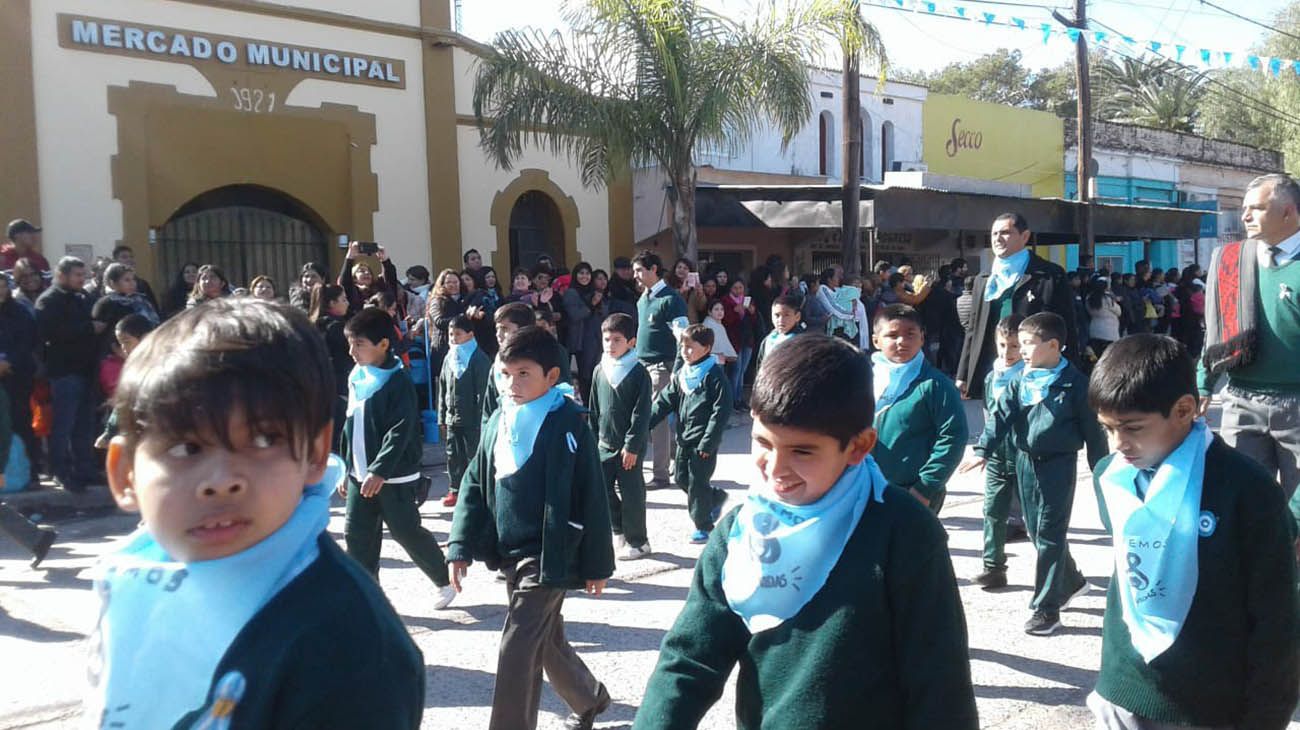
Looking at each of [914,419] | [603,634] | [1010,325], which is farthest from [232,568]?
[1010,325]

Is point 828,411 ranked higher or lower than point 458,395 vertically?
higher

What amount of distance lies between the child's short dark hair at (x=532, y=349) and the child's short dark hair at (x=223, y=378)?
2.96 meters

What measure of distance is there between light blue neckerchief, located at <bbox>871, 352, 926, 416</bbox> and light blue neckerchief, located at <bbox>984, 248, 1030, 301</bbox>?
1.88 metres

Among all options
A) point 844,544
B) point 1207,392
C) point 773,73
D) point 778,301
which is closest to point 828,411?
point 844,544

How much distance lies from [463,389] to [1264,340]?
5.08 meters

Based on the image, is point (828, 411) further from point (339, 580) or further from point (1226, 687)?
point (1226, 687)

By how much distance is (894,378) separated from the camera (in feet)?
16.6

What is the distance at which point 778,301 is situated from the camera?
27.5 feet

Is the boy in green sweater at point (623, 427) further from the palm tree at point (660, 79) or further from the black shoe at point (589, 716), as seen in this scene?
the palm tree at point (660, 79)

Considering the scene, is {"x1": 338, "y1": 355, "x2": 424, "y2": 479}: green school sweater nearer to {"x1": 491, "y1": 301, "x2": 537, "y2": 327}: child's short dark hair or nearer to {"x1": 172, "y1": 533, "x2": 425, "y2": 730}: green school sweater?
{"x1": 491, "y1": 301, "x2": 537, "y2": 327}: child's short dark hair

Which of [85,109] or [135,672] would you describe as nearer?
[135,672]

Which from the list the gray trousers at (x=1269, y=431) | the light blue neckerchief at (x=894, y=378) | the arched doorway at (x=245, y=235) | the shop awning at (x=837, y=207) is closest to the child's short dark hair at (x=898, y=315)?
the light blue neckerchief at (x=894, y=378)

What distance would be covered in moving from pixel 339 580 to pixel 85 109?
13410 mm

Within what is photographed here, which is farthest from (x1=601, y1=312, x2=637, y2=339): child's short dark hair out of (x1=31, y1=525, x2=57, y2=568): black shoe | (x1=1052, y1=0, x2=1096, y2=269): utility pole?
(x1=1052, y1=0, x2=1096, y2=269): utility pole
